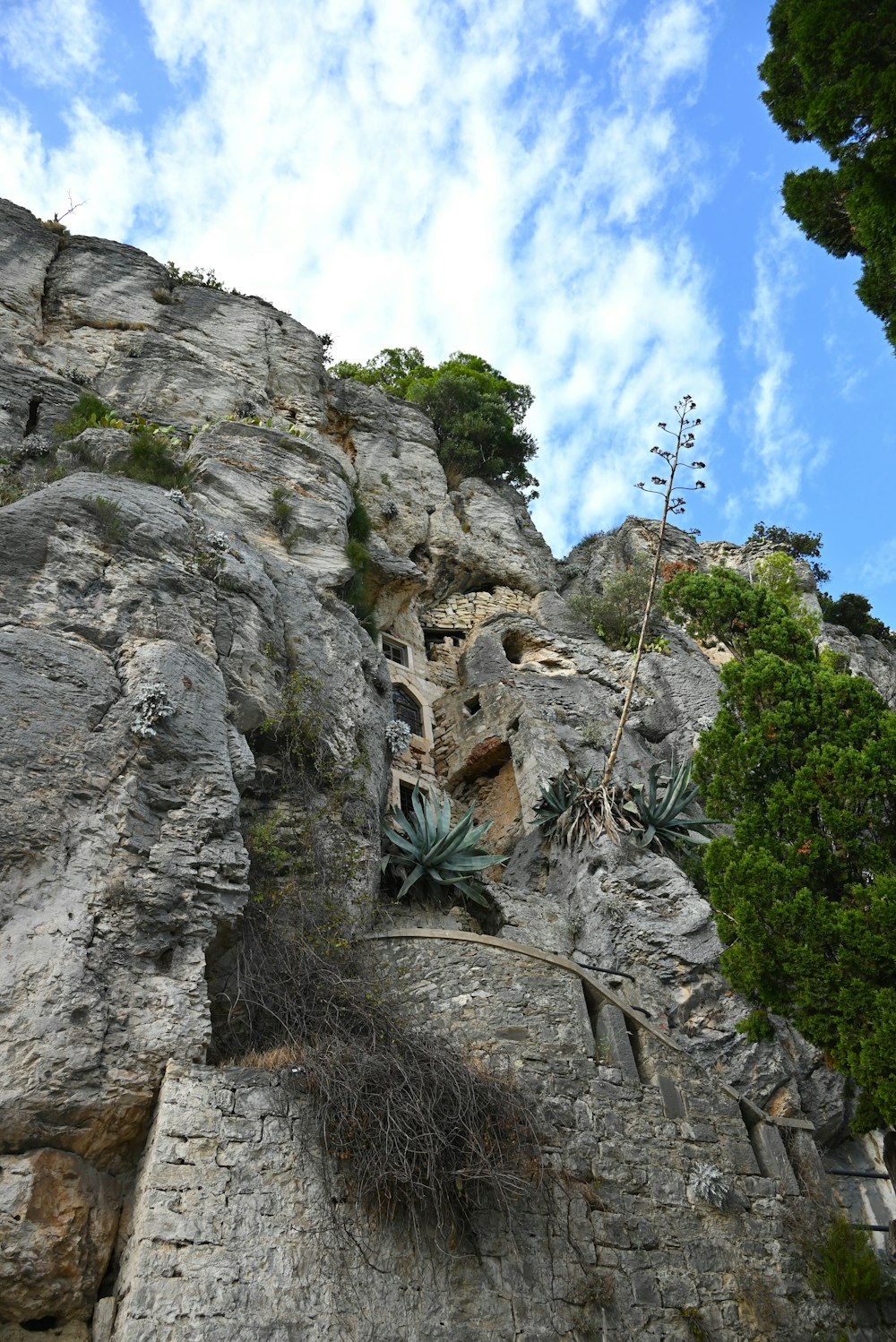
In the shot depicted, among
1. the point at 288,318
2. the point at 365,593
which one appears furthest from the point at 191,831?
the point at 288,318

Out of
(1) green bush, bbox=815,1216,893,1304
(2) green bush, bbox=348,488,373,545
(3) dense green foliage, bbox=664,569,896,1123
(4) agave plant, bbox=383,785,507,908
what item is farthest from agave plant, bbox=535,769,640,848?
(2) green bush, bbox=348,488,373,545

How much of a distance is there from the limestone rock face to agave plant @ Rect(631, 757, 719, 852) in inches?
335

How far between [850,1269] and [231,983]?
5.67 meters

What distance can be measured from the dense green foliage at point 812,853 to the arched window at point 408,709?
7.69 meters

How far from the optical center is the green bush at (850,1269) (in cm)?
805

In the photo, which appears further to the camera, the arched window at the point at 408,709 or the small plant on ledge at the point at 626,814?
the arched window at the point at 408,709

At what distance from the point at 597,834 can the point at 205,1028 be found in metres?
7.03

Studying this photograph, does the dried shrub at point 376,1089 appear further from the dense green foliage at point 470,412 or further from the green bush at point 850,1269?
the dense green foliage at point 470,412

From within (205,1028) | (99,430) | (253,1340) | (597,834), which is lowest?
(253,1340)

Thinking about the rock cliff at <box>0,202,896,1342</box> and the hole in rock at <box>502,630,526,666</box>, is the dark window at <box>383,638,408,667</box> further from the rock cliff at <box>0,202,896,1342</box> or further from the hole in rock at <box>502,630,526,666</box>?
the rock cliff at <box>0,202,896,1342</box>

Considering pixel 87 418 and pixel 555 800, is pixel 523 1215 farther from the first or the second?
pixel 87 418

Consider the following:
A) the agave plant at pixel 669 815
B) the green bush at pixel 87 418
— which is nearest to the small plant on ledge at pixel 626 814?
the agave plant at pixel 669 815

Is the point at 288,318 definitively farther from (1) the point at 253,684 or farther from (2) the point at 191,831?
(2) the point at 191,831

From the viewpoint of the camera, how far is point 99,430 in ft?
45.8
